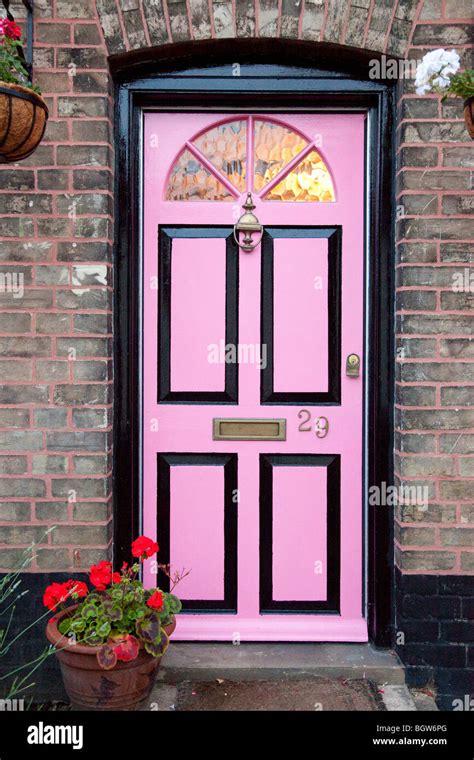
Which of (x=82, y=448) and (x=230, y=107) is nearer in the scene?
(x=82, y=448)

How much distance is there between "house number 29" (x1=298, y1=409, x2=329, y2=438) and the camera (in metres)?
3.38

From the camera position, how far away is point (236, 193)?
3389 mm

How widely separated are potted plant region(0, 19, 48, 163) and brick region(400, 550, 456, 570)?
232 centimetres

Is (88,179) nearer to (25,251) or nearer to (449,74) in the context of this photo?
(25,251)

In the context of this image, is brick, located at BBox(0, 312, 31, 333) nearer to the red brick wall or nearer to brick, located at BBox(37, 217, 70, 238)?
the red brick wall

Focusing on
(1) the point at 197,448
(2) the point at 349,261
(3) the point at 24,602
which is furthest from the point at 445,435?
(3) the point at 24,602

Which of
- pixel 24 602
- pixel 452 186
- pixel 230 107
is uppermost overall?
pixel 230 107

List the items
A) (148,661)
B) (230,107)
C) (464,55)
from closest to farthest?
1. (148,661)
2. (464,55)
3. (230,107)

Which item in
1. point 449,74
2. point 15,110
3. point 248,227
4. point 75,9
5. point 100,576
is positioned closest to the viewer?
point 15,110

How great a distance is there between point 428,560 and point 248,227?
174 centimetres

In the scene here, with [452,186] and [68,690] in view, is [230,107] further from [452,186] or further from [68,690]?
[68,690]

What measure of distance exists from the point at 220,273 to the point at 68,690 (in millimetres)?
1937

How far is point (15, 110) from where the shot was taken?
2484mm

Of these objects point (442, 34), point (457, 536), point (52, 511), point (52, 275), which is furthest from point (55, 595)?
point (442, 34)
